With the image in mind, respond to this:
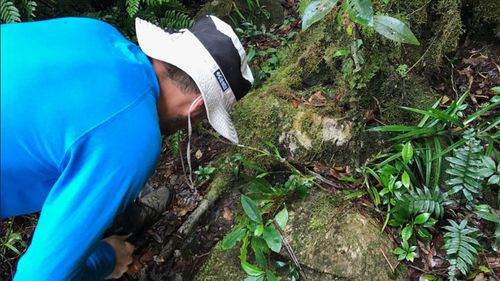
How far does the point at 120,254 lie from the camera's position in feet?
9.73

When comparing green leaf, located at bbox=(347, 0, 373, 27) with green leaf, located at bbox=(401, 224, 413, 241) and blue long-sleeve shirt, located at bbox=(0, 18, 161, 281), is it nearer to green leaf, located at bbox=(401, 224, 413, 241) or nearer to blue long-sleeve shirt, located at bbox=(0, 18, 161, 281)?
blue long-sleeve shirt, located at bbox=(0, 18, 161, 281)

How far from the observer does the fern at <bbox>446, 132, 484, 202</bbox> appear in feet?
8.34

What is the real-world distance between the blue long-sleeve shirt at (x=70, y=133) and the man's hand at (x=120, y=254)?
0.99 meters

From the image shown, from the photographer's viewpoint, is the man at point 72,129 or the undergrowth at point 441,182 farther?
the undergrowth at point 441,182

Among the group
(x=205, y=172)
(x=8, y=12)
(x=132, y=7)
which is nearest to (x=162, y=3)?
(x=132, y=7)

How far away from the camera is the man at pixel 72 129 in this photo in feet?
5.80

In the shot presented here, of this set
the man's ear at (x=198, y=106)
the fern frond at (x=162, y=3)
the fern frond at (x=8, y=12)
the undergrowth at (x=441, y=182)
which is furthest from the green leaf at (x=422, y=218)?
the fern frond at (x=8, y=12)

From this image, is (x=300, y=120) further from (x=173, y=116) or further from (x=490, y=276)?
(x=490, y=276)

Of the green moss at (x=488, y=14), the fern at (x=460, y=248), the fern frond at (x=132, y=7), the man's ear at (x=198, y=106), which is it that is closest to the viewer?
the man's ear at (x=198, y=106)

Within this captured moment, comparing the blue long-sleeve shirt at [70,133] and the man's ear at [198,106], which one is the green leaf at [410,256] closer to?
the man's ear at [198,106]

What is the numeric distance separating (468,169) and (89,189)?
2049 mm

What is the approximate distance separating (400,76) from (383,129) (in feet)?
1.69

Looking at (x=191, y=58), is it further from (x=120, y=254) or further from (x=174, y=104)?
(x=120, y=254)

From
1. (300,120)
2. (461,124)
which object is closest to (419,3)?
(461,124)
